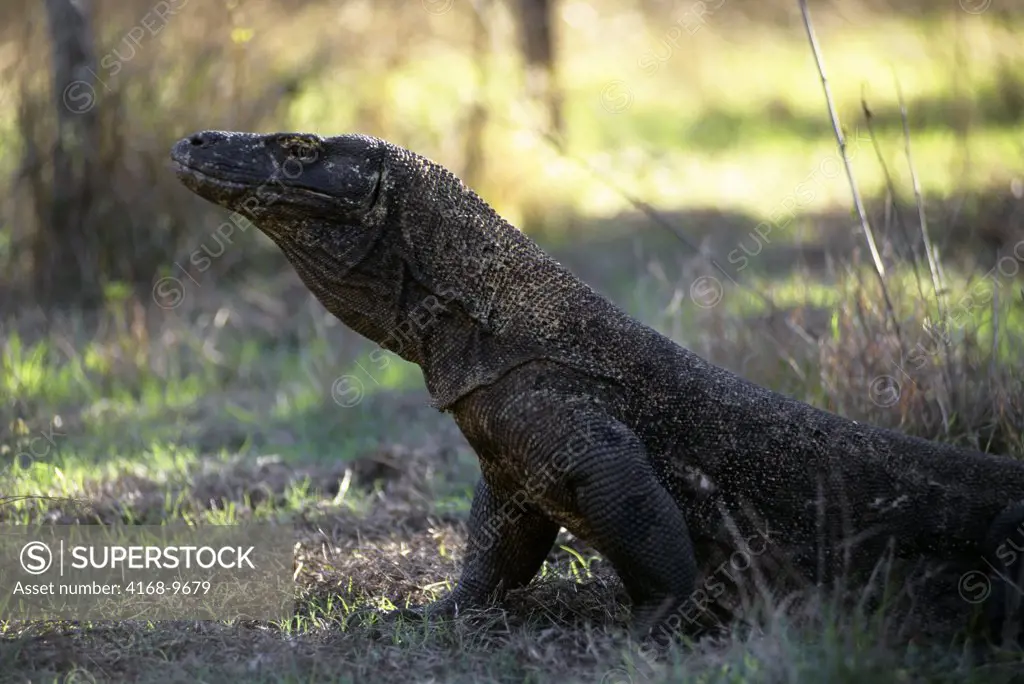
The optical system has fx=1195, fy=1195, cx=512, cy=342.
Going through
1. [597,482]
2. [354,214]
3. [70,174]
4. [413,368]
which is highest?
[354,214]

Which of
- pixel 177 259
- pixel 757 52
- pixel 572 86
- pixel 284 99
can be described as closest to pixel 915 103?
pixel 572 86

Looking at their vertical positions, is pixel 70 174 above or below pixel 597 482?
above

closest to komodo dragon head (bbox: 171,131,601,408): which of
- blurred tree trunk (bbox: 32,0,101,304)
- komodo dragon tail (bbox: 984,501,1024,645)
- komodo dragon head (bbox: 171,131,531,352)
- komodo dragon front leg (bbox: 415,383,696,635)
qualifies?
komodo dragon head (bbox: 171,131,531,352)

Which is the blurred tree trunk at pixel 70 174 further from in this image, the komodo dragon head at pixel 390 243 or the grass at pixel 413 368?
the komodo dragon head at pixel 390 243

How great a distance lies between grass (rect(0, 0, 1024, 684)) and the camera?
3754 millimetres

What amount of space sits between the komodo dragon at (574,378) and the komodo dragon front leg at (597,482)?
0.02 meters

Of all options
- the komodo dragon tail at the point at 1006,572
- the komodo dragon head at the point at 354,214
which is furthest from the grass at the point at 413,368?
the komodo dragon head at the point at 354,214

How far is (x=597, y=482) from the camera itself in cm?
Result: 356

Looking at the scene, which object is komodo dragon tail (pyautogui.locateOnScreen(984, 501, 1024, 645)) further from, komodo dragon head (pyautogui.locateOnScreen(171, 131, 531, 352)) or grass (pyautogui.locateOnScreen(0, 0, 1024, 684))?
komodo dragon head (pyautogui.locateOnScreen(171, 131, 531, 352))

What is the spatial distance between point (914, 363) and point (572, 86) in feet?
45.5

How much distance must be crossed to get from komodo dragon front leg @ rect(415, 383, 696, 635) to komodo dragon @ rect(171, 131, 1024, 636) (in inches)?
0.6

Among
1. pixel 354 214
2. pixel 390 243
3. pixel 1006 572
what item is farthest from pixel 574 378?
pixel 1006 572

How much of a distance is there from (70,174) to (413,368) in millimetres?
3050

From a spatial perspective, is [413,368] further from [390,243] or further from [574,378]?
[574,378]
